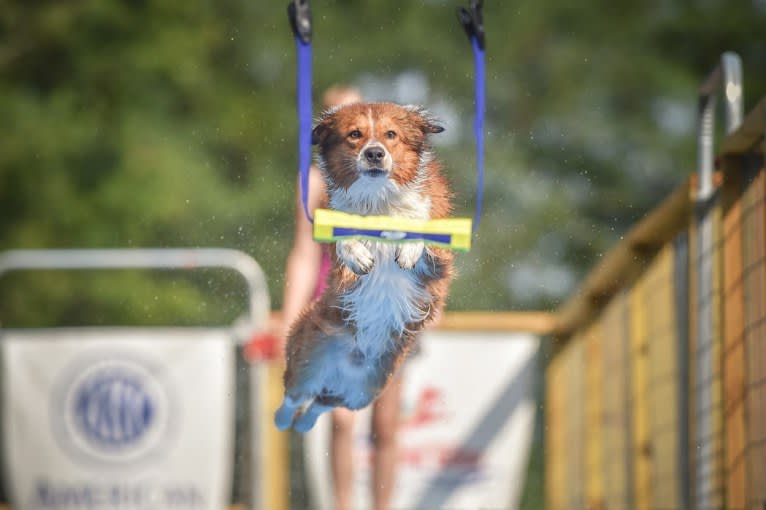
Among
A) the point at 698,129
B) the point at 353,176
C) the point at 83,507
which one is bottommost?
the point at 83,507

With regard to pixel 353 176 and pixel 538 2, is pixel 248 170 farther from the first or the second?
pixel 353 176

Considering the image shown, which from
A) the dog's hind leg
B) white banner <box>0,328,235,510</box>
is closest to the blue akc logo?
white banner <box>0,328,235,510</box>

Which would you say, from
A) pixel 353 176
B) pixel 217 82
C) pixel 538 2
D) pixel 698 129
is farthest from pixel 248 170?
pixel 353 176

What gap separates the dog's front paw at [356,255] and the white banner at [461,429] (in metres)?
2.86

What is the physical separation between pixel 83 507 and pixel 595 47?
863 cm

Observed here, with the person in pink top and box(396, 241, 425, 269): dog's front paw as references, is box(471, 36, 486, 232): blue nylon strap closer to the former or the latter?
box(396, 241, 425, 269): dog's front paw

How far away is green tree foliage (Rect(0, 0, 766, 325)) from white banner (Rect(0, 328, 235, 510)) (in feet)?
14.9

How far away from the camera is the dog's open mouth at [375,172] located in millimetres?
2170

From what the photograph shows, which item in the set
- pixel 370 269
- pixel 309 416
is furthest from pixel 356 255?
pixel 309 416

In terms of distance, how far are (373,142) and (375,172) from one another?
53 millimetres

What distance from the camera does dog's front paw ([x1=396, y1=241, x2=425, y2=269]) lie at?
7.29ft

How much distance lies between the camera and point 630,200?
38.0 ft

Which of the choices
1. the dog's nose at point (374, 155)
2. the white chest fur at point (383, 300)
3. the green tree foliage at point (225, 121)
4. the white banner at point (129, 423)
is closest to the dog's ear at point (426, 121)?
the dog's nose at point (374, 155)

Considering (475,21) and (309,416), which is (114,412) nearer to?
(309,416)
